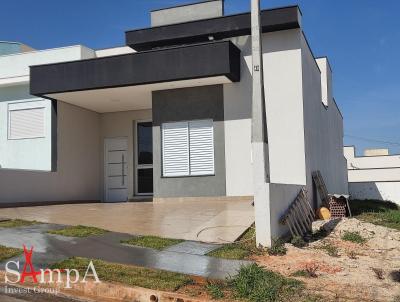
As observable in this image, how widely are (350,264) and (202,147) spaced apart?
953cm

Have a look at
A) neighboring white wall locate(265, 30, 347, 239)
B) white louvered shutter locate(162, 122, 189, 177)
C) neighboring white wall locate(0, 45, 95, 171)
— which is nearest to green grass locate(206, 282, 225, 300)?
neighboring white wall locate(265, 30, 347, 239)

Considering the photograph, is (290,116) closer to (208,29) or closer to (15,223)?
(208,29)

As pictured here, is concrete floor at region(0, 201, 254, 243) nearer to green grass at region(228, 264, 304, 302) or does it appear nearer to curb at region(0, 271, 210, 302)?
green grass at region(228, 264, 304, 302)

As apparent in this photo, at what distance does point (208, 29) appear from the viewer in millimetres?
16938

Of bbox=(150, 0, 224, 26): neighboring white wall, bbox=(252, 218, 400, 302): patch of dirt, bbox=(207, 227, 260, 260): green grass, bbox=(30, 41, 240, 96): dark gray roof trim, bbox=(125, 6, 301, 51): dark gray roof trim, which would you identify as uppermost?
bbox=(150, 0, 224, 26): neighboring white wall

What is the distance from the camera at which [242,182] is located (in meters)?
16.5

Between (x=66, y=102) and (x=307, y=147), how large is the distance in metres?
10.4

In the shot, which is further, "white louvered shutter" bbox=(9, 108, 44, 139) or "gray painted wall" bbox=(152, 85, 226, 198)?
"white louvered shutter" bbox=(9, 108, 44, 139)

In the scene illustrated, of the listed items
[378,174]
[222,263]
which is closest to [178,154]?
[222,263]

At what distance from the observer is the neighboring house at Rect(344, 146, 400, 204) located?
103 feet

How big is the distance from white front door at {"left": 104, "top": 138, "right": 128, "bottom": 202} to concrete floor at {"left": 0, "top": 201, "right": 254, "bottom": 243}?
18.5ft

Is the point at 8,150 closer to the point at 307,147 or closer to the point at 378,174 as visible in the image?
the point at 307,147

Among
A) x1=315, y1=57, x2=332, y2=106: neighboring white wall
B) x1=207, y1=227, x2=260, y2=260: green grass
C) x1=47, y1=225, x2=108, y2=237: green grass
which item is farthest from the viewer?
x1=315, y1=57, x2=332, y2=106: neighboring white wall

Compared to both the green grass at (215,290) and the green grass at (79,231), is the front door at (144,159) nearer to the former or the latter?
the green grass at (79,231)
